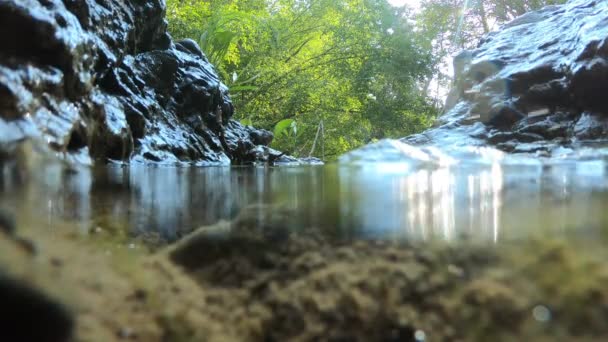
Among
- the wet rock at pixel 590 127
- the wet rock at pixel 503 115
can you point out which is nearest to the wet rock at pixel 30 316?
the wet rock at pixel 590 127

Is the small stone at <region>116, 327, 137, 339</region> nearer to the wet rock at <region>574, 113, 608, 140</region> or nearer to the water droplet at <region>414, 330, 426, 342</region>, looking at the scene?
the water droplet at <region>414, 330, 426, 342</region>

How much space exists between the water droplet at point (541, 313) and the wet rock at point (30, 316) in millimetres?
530

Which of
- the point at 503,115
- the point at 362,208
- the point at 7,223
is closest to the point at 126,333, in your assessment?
the point at 7,223

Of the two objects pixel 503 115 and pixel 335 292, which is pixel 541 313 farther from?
pixel 503 115

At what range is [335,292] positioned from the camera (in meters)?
0.60

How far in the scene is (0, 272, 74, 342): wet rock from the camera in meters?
0.47

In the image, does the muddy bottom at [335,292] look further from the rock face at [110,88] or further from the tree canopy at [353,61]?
the tree canopy at [353,61]

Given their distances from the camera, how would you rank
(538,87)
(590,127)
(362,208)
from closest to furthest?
(362,208) → (590,127) → (538,87)

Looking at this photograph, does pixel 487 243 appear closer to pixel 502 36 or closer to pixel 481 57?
pixel 481 57

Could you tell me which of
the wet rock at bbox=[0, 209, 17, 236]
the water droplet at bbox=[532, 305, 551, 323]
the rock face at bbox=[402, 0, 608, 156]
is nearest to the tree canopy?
the rock face at bbox=[402, 0, 608, 156]

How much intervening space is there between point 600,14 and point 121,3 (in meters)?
6.01

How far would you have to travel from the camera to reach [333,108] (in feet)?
46.4

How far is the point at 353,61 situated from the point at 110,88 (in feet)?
34.1

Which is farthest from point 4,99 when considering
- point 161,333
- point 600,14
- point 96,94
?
point 600,14
